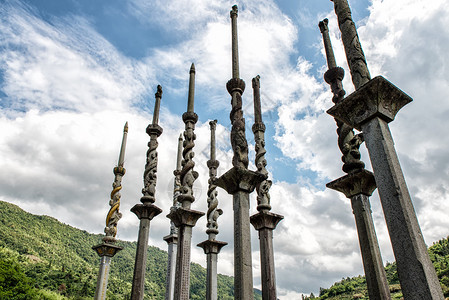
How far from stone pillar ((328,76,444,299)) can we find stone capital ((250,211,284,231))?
4.88m

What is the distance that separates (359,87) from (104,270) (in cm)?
1175

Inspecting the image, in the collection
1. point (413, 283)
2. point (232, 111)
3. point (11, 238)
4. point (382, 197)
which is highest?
point (11, 238)

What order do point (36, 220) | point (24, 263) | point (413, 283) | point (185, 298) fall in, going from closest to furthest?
point (413, 283) → point (185, 298) → point (24, 263) → point (36, 220)

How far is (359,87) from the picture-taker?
17.4 feet

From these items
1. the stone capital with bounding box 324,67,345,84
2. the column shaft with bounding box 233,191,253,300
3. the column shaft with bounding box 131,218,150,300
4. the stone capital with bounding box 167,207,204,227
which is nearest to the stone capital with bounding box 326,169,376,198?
the column shaft with bounding box 233,191,253,300

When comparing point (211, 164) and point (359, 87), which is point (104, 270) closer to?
point (211, 164)

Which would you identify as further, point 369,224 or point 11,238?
point 11,238

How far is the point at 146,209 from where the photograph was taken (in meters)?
10.5

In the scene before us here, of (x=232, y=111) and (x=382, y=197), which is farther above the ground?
(x=232, y=111)

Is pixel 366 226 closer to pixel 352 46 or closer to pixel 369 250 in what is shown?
pixel 369 250

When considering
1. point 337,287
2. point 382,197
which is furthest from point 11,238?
point 382,197

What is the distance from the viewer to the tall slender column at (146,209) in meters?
9.62

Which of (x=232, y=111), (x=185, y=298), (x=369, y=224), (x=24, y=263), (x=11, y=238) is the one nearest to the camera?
(x=369, y=224)

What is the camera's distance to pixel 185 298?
8.66 meters
